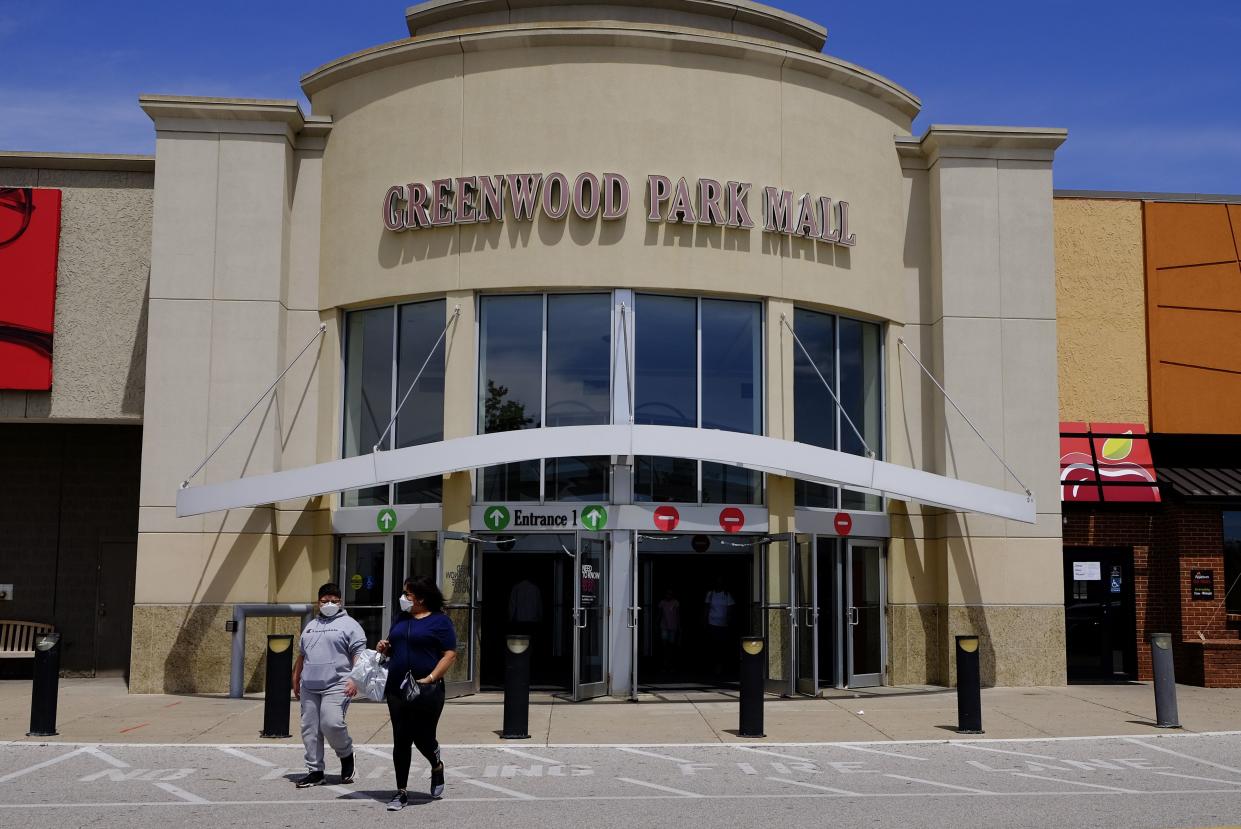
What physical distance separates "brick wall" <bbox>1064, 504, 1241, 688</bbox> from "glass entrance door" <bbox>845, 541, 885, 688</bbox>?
342 cm

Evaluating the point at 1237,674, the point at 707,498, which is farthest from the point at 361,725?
the point at 1237,674

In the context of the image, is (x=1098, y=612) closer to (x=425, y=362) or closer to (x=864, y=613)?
(x=864, y=613)

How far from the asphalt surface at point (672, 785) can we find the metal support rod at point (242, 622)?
4.91 meters

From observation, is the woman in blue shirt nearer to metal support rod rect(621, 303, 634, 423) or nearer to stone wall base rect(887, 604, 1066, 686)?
metal support rod rect(621, 303, 634, 423)

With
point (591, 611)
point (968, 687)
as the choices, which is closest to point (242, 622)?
point (591, 611)

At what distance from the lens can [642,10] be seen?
21516mm

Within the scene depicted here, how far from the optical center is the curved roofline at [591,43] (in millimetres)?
19703

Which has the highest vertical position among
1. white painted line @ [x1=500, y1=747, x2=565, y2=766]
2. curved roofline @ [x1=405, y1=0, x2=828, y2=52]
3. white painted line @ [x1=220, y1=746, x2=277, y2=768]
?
curved roofline @ [x1=405, y1=0, x2=828, y2=52]

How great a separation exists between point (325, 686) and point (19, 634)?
14.0 metres

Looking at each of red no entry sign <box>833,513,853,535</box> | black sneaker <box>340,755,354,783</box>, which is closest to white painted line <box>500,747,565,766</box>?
black sneaker <box>340,755,354,783</box>

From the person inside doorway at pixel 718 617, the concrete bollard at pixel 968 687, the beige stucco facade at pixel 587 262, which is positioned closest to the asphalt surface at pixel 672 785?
the concrete bollard at pixel 968 687

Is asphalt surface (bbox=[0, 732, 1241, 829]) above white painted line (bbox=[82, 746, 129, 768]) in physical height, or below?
above

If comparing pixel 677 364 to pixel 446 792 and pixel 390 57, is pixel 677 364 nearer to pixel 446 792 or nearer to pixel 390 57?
pixel 390 57

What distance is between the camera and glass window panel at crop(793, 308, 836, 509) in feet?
67.2
